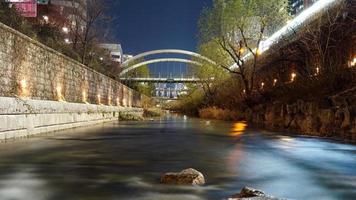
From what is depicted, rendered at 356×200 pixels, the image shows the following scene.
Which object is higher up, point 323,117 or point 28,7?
point 28,7

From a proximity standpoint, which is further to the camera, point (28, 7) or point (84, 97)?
point (28, 7)

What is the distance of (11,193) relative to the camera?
629cm

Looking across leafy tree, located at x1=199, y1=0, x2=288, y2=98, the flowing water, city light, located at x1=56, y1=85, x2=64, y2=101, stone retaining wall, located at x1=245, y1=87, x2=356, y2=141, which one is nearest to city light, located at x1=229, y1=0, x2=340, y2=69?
leafy tree, located at x1=199, y1=0, x2=288, y2=98

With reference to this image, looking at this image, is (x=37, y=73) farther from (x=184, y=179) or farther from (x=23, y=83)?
(x=184, y=179)

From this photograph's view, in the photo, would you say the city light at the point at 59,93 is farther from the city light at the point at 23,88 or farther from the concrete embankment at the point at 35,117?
the city light at the point at 23,88

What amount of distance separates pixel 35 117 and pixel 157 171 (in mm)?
8334

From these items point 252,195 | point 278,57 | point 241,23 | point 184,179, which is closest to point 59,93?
point 184,179

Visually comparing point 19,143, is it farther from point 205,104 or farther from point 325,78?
point 205,104

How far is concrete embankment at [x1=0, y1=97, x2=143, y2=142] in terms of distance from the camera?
499 inches

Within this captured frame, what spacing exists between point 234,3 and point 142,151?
2539 cm

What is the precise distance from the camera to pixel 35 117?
15531 mm

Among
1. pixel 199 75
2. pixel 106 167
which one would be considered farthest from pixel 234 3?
pixel 106 167

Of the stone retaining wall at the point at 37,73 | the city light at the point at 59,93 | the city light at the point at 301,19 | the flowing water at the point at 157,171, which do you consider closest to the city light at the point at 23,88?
the stone retaining wall at the point at 37,73

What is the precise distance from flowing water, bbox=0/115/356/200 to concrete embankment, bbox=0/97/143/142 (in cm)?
60
